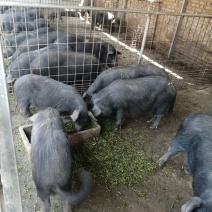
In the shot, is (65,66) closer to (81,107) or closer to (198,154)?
(81,107)

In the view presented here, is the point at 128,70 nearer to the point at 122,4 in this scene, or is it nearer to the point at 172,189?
the point at 172,189

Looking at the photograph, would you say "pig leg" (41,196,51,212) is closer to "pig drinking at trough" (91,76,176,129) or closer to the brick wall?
"pig drinking at trough" (91,76,176,129)

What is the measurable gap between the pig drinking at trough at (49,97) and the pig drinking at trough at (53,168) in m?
0.98

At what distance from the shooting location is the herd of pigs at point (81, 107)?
2.50 m

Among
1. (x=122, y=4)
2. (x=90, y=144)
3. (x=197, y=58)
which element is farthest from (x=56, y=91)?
(x=122, y=4)

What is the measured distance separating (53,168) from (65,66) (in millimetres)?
2726

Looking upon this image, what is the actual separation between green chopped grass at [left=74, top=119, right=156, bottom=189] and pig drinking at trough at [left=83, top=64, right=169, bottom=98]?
2.89 feet

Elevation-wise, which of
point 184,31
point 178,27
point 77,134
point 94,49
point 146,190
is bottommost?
point 146,190

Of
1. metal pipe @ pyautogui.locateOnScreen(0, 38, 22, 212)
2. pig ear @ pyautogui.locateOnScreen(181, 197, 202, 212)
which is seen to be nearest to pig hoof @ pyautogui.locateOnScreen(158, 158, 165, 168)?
pig ear @ pyautogui.locateOnScreen(181, 197, 202, 212)

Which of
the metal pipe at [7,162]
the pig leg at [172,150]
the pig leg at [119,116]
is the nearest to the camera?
the metal pipe at [7,162]

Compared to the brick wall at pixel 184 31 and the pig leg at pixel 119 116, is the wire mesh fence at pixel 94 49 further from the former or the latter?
the pig leg at pixel 119 116

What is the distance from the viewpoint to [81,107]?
12.2ft

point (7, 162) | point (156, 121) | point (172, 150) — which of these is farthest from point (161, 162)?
point (7, 162)

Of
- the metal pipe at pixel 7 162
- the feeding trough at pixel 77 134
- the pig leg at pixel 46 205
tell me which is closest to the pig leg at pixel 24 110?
the feeding trough at pixel 77 134
